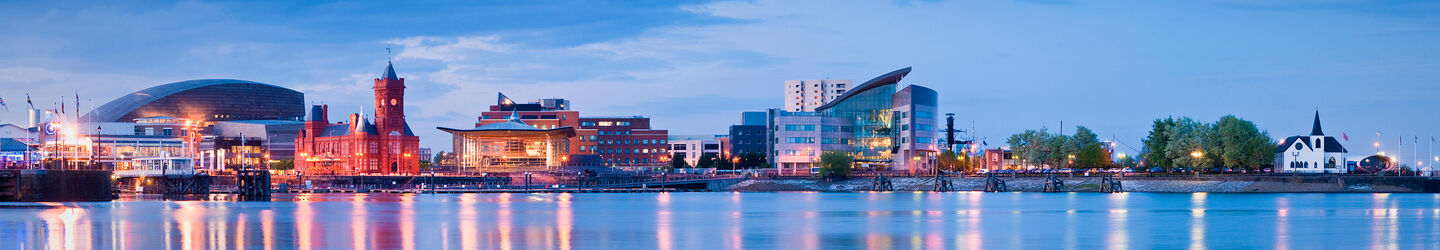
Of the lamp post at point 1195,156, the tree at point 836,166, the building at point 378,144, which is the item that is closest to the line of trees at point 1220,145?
the lamp post at point 1195,156

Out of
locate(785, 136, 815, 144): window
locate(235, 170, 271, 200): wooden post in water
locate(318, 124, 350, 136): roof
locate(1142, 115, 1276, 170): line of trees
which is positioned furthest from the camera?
locate(318, 124, 350, 136): roof

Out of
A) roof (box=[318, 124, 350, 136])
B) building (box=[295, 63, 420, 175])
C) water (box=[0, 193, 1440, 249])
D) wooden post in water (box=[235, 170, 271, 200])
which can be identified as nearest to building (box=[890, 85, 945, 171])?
building (box=[295, 63, 420, 175])

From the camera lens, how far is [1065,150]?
470 feet

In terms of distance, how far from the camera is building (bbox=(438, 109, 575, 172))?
182375 millimetres

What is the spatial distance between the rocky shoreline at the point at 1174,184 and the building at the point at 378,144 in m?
55.0

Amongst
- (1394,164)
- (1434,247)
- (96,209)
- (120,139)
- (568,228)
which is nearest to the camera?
(1434,247)

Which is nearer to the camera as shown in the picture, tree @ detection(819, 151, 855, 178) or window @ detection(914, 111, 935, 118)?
tree @ detection(819, 151, 855, 178)

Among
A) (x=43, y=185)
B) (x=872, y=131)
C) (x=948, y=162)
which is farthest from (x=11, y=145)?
(x=948, y=162)

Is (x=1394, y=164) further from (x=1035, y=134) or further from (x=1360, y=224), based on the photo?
(x=1360, y=224)

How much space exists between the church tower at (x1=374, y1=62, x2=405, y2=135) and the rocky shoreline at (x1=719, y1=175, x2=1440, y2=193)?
186 feet

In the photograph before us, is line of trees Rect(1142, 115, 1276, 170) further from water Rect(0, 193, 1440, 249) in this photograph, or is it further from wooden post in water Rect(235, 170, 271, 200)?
wooden post in water Rect(235, 170, 271, 200)

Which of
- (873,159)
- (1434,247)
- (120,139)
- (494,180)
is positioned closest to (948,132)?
(873,159)

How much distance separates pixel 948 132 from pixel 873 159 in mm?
10589

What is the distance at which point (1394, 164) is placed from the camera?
138 meters
